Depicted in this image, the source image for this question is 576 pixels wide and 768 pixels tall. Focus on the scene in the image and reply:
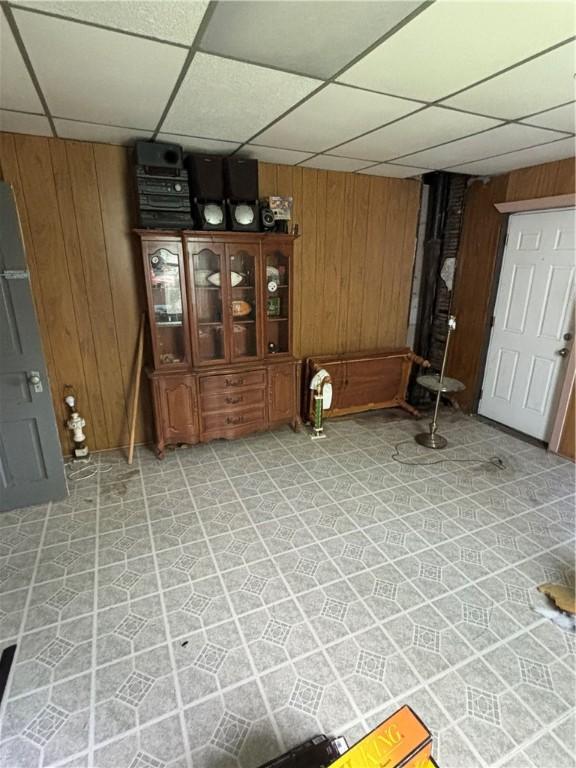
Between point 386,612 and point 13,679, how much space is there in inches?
65.3

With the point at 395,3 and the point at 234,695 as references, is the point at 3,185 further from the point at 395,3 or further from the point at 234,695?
the point at 234,695

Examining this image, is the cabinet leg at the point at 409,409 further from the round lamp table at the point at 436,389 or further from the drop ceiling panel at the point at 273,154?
the drop ceiling panel at the point at 273,154

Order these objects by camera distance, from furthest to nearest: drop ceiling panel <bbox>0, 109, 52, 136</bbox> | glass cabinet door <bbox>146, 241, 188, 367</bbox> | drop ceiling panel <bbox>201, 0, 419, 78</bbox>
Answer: glass cabinet door <bbox>146, 241, 188, 367</bbox>
drop ceiling panel <bbox>0, 109, 52, 136</bbox>
drop ceiling panel <bbox>201, 0, 419, 78</bbox>

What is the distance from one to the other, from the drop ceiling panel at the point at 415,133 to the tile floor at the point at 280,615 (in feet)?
8.08

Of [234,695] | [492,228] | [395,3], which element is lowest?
[234,695]

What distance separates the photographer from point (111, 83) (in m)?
1.85

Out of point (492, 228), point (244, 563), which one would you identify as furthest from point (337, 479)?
point (492, 228)

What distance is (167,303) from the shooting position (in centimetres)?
313

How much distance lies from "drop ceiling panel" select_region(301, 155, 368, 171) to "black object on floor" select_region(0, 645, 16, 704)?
12.3 ft

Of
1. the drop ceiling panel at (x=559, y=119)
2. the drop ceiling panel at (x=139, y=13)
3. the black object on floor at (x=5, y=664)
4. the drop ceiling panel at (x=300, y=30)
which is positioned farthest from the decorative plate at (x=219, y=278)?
the black object on floor at (x=5, y=664)

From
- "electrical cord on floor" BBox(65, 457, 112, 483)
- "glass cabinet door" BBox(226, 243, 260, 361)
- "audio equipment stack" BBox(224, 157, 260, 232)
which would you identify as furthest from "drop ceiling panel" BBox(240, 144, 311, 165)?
"electrical cord on floor" BBox(65, 457, 112, 483)

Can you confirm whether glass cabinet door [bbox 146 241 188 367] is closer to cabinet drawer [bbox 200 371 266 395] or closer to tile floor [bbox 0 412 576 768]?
cabinet drawer [bbox 200 371 266 395]

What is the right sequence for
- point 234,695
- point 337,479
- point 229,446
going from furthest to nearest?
point 229,446
point 337,479
point 234,695

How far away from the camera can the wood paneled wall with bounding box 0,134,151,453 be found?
9.05 feet
